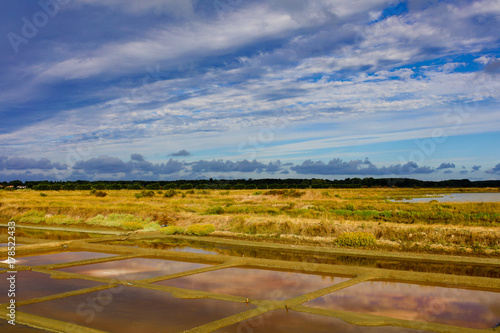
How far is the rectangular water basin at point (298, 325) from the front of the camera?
7766mm

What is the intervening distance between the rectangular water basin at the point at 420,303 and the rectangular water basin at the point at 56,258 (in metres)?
10.9

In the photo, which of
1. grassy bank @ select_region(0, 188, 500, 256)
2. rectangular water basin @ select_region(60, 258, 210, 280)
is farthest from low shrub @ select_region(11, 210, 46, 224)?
rectangular water basin @ select_region(60, 258, 210, 280)

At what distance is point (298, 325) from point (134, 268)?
26.9 ft

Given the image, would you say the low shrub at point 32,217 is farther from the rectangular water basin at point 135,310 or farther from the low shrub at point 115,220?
the rectangular water basin at point 135,310

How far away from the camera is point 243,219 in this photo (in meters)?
25.1

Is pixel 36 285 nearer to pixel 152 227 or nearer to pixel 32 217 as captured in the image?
pixel 152 227

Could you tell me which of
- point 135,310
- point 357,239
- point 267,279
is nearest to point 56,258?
point 135,310

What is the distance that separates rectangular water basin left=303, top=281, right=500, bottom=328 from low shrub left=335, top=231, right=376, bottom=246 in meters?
6.63

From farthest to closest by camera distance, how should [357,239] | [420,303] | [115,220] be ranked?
[115,220]
[357,239]
[420,303]

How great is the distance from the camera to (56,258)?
54.0 ft

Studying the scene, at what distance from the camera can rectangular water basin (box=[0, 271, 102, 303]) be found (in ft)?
34.2

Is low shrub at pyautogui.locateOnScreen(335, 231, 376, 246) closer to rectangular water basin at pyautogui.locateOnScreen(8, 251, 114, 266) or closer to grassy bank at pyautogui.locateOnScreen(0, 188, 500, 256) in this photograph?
grassy bank at pyautogui.locateOnScreen(0, 188, 500, 256)

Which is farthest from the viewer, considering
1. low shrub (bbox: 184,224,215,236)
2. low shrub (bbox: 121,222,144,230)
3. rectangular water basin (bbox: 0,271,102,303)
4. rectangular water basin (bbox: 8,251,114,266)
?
low shrub (bbox: 121,222,144,230)

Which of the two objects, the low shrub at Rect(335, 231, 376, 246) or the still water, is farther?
the low shrub at Rect(335, 231, 376, 246)
